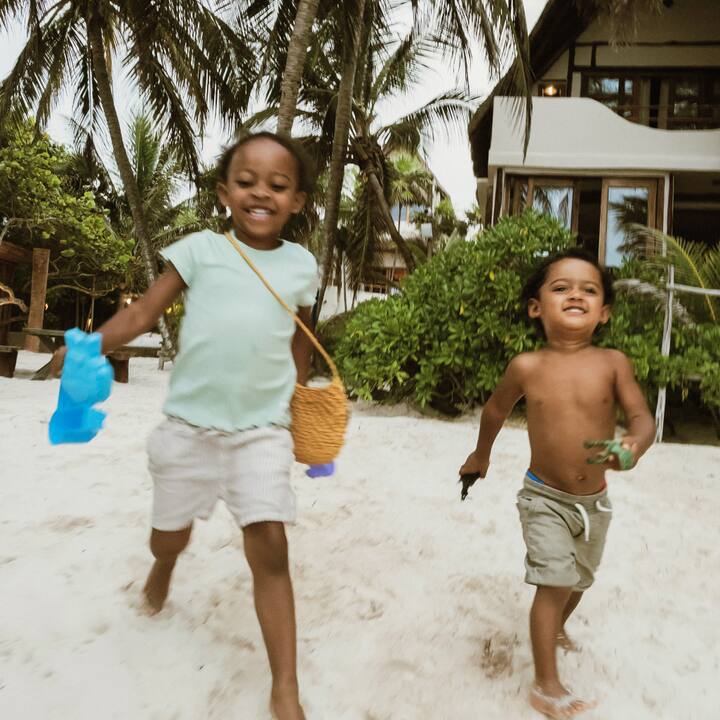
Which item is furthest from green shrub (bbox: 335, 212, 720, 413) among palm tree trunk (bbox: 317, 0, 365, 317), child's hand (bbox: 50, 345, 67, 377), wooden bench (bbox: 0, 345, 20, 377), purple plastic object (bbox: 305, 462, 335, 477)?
wooden bench (bbox: 0, 345, 20, 377)

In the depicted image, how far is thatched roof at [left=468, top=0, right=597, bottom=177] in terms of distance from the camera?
10.3 m

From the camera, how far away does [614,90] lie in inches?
453

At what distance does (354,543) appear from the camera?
2.98m

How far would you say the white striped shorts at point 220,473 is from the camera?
163 centimetres

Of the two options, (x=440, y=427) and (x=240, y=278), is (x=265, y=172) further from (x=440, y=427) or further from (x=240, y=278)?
(x=440, y=427)

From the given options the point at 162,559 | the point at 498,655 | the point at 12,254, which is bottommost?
the point at 498,655

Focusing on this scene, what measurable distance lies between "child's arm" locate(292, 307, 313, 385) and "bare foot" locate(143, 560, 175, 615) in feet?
2.46

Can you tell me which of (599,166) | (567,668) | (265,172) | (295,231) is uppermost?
(599,166)

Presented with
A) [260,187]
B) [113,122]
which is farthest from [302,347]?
[113,122]

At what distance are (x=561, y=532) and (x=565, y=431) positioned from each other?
0.29 m

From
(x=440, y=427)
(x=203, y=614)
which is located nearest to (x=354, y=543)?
(x=203, y=614)

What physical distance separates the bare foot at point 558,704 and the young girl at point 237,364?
72 cm

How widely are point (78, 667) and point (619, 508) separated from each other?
3.06 meters

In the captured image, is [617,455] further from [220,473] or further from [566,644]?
[220,473]
